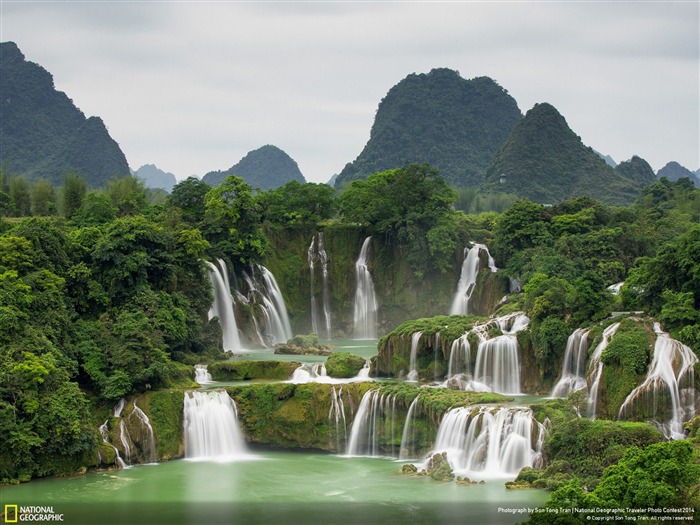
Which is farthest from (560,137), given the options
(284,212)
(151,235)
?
(151,235)

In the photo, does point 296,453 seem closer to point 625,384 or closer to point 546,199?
point 625,384

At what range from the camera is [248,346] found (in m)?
36.2

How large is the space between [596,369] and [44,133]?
8089 centimetres

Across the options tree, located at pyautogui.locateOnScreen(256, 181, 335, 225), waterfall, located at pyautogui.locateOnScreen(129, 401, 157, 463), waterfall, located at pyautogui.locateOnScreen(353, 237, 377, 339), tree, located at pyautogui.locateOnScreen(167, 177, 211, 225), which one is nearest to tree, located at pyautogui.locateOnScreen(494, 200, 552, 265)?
waterfall, located at pyautogui.locateOnScreen(353, 237, 377, 339)

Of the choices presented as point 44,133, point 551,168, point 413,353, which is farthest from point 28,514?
point 44,133

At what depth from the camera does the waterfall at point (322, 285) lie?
4228 cm

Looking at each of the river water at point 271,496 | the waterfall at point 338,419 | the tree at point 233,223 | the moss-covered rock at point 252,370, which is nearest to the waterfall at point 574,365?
the river water at point 271,496

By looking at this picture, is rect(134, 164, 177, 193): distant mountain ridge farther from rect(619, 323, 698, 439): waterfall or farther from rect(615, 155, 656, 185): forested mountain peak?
rect(619, 323, 698, 439): waterfall

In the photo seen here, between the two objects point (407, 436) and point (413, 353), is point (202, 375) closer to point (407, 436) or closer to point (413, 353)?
point (413, 353)

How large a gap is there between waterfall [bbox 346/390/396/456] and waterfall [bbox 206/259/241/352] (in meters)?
11.3

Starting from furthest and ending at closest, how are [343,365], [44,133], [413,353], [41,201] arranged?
[44,133] → [41,201] → [413,353] → [343,365]

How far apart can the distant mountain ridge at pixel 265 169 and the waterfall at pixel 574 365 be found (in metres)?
98.4

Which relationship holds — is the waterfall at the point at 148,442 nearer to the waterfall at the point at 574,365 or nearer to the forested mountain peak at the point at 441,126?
the waterfall at the point at 574,365

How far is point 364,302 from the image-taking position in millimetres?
42719
